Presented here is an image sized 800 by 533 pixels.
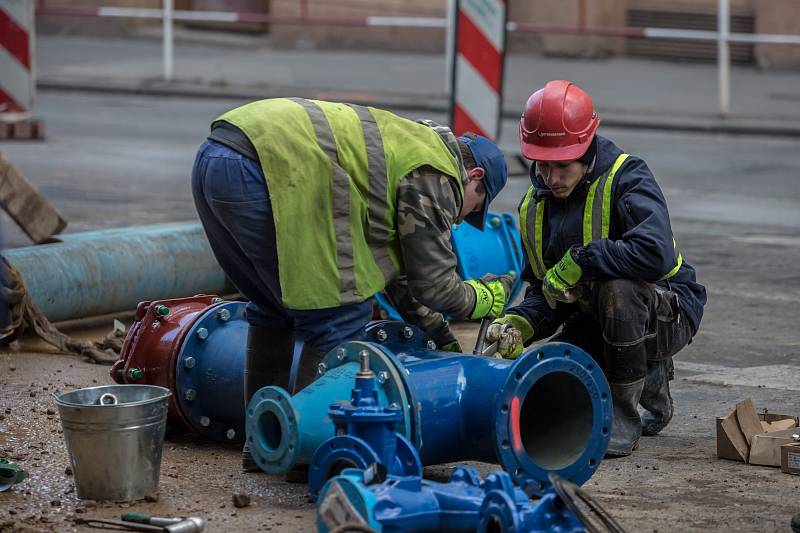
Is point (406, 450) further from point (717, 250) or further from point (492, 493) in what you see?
point (717, 250)

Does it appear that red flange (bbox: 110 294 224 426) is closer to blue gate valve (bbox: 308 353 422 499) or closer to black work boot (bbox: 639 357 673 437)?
blue gate valve (bbox: 308 353 422 499)

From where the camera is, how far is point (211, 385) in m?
4.34

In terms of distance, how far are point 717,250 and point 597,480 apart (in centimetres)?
390

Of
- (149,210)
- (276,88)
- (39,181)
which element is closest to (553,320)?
(149,210)

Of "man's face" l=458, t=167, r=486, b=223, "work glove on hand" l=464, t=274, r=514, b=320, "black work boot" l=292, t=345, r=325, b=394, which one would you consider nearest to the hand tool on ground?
"black work boot" l=292, t=345, r=325, b=394

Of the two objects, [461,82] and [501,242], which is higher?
[461,82]

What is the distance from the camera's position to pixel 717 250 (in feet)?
25.1

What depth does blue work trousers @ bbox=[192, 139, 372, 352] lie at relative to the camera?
391 cm

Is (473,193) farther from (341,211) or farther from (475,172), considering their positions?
(341,211)

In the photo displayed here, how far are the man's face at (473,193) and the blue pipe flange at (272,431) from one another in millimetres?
821

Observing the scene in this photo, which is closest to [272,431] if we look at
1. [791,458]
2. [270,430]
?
[270,430]

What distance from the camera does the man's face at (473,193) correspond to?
13.4 feet

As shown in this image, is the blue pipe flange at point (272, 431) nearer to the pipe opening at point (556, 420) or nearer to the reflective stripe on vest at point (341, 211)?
the reflective stripe on vest at point (341, 211)

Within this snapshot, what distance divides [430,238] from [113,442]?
100 centimetres
